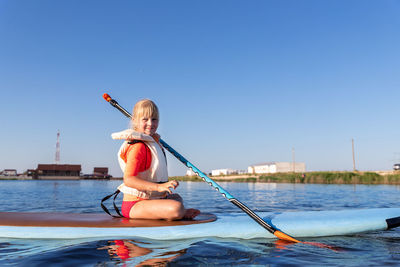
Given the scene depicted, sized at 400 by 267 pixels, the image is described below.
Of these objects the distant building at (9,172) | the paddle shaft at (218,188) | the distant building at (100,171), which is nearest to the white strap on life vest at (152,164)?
the paddle shaft at (218,188)

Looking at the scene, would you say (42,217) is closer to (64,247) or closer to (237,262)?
(64,247)

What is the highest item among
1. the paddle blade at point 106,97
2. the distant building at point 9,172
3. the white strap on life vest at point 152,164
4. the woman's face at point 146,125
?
the paddle blade at point 106,97

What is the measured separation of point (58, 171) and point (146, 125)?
2899 inches

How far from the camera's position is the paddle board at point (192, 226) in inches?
119

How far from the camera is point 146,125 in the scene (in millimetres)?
3189

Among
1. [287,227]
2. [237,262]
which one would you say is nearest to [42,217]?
[237,262]

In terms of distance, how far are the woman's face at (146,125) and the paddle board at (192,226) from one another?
1032 mm

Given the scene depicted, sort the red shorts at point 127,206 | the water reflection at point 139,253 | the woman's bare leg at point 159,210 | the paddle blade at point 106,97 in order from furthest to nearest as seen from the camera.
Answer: the paddle blade at point 106,97
the red shorts at point 127,206
the woman's bare leg at point 159,210
the water reflection at point 139,253

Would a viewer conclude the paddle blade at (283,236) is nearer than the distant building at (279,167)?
Yes

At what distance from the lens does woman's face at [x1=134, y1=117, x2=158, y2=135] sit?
3176mm

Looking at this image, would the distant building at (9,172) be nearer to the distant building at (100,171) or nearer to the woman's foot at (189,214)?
the distant building at (100,171)

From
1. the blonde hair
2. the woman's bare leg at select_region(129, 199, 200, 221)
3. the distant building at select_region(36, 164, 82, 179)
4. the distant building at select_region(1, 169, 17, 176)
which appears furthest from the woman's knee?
the distant building at select_region(1, 169, 17, 176)

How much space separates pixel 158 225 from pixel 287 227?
1515mm

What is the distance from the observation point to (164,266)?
2.20 metres
